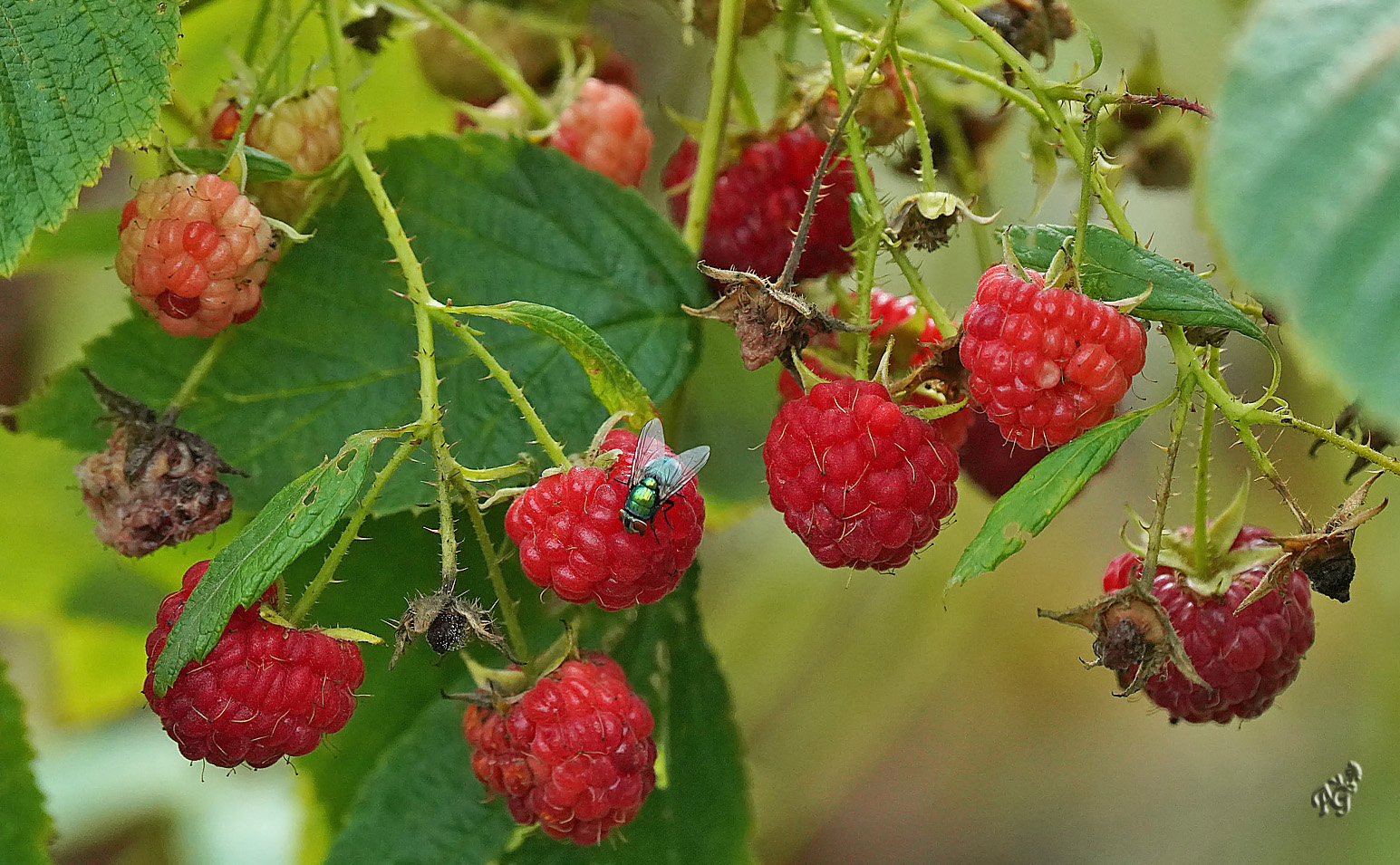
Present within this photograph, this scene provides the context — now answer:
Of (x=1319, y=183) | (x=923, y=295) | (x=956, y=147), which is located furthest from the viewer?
(x=956, y=147)

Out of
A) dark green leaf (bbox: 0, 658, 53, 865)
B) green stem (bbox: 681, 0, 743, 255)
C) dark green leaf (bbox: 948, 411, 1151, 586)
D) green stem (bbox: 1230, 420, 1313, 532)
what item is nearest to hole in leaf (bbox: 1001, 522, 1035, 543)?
dark green leaf (bbox: 948, 411, 1151, 586)

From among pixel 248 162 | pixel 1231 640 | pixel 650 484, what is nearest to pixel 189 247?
pixel 248 162

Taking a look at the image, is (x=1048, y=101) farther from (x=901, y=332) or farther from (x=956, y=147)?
(x=956, y=147)

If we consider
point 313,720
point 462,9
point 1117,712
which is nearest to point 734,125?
point 462,9

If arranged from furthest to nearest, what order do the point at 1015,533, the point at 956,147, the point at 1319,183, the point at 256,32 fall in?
1. the point at 956,147
2. the point at 256,32
3. the point at 1015,533
4. the point at 1319,183

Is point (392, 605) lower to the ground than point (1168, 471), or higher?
lower
